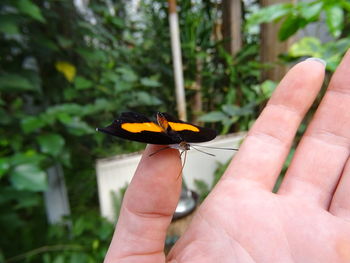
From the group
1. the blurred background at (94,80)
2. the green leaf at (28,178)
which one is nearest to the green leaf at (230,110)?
the blurred background at (94,80)

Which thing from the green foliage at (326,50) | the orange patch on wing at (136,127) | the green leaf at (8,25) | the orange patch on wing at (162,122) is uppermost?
the green leaf at (8,25)

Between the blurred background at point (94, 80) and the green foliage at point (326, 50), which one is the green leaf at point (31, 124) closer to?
the blurred background at point (94, 80)

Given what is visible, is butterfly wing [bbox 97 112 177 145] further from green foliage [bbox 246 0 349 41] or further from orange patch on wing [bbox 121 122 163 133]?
green foliage [bbox 246 0 349 41]

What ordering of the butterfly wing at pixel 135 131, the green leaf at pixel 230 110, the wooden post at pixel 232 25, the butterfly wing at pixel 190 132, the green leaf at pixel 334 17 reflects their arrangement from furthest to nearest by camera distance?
1. the wooden post at pixel 232 25
2. the green leaf at pixel 230 110
3. the green leaf at pixel 334 17
4. the butterfly wing at pixel 190 132
5. the butterfly wing at pixel 135 131

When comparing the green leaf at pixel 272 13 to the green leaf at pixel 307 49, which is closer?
the green leaf at pixel 272 13

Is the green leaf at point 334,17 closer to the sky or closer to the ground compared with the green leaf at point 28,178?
closer to the sky

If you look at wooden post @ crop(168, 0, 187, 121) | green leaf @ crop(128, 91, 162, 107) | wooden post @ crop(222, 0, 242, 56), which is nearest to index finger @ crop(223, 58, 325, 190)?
green leaf @ crop(128, 91, 162, 107)
